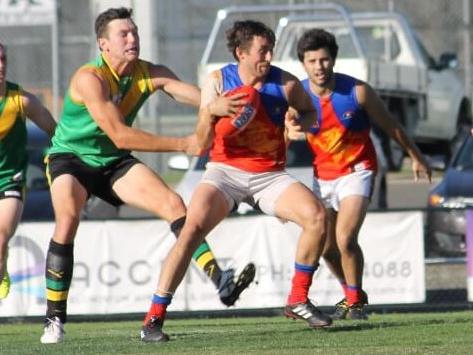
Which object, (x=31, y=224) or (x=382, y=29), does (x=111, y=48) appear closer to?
(x=31, y=224)

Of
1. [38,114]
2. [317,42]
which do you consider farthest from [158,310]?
[317,42]

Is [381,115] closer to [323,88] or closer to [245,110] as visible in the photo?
[323,88]

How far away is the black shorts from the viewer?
9852 millimetres

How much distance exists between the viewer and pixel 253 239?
47.3ft

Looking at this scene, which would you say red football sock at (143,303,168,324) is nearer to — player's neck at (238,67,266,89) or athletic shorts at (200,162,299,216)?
athletic shorts at (200,162,299,216)

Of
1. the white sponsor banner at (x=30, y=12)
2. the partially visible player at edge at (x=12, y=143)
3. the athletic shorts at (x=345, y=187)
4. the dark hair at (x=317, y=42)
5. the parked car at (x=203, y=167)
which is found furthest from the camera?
the white sponsor banner at (x=30, y=12)

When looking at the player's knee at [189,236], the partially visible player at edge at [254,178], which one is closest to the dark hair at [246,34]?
the partially visible player at edge at [254,178]

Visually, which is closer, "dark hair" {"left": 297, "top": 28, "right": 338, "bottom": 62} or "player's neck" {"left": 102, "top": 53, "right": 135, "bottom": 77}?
"player's neck" {"left": 102, "top": 53, "right": 135, "bottom": 77}

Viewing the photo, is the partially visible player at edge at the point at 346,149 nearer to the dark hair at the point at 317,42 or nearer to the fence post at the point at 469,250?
the dark hair at the point at 317,42

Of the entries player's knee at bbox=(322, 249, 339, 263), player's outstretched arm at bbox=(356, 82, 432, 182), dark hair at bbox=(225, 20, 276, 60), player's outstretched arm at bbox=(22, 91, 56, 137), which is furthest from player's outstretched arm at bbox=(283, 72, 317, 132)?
player's knee at bbox=(322, 249, 339, 263)

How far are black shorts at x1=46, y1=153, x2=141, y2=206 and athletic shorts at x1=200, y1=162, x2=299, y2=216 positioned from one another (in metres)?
0.55

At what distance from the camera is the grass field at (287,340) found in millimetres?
8945

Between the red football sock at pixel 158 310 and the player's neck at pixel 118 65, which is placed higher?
the player's neck at pixel 118 65

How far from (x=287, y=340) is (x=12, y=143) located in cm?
273
